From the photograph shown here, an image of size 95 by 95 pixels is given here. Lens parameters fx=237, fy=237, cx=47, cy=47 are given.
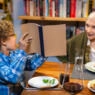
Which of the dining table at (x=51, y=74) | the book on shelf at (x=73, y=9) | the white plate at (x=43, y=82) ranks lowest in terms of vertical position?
the dining table at (x=51, y=74)

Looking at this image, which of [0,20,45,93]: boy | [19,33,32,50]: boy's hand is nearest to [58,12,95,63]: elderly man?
[19,33,32,50]: boy's hand

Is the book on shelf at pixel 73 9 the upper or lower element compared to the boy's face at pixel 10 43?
upper

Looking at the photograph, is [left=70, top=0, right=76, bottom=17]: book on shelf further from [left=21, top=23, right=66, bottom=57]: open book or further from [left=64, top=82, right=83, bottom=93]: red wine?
[left=64, top=82, right=83, bottom=93]: red wine

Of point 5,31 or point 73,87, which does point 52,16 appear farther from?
point 73,87

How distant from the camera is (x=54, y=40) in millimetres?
1903

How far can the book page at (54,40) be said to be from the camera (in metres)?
1.87

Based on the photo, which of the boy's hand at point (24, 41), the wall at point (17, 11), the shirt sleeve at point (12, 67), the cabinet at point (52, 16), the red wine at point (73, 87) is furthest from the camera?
the wall at point (17, 11)

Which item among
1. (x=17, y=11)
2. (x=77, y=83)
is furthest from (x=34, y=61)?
(x=17, y=11)

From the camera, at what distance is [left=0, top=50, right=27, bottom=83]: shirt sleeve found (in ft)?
4.85

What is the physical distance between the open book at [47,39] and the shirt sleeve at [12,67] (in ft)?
0.94

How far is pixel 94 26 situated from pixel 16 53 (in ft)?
2.72

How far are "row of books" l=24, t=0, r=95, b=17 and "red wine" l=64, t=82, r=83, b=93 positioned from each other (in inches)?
52.6

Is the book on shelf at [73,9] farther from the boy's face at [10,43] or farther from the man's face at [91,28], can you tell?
the boy's face at [10,43]

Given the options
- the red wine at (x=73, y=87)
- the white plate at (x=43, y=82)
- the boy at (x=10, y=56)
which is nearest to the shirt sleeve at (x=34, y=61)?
the boy at (x=10, y=56)
